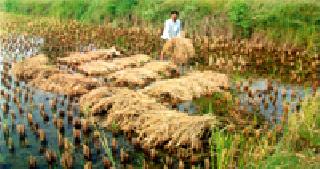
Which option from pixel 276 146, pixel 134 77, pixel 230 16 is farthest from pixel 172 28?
pixel 276 146

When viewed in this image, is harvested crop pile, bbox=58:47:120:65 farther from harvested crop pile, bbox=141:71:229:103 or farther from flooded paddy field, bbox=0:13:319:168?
harvested crop pile, bbox=141:71:229:103

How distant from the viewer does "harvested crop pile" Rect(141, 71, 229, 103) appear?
772 cm

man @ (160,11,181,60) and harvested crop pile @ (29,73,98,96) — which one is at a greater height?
man @ (160,11,181,60)

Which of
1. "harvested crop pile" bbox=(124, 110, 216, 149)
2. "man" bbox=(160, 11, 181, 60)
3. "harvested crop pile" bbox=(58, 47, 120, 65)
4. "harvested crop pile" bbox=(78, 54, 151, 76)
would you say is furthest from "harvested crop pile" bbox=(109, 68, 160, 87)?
"man" bbox=(160, 11, 181, 60)

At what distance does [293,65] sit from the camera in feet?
34.8

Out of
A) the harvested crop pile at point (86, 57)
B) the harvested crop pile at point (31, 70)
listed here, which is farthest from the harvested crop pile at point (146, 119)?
the harvested crop pile at point (86, 57)

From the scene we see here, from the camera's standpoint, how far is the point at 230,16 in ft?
45.3

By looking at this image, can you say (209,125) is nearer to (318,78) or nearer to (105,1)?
(318,78)

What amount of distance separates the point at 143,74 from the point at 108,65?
4.01 feet

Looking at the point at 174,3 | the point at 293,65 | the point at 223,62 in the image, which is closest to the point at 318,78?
the point at 293,65

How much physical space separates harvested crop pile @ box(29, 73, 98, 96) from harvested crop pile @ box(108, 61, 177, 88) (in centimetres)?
61

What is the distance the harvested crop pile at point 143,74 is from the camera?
8.80 m

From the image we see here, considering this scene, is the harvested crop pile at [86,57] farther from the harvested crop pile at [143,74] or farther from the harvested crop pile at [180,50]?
the harvested crop pile at [143,74]

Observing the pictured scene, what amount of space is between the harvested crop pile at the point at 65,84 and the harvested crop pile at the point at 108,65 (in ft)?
3.00
